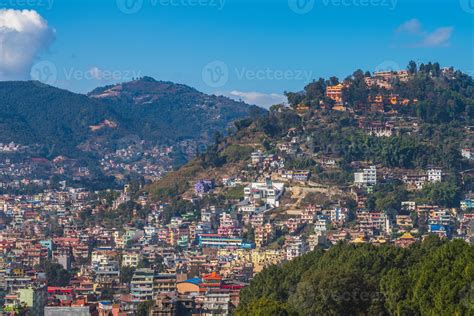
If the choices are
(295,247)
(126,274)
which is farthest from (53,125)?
(126,274)

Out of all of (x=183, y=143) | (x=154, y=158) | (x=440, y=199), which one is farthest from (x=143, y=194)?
(x=183, y=143)

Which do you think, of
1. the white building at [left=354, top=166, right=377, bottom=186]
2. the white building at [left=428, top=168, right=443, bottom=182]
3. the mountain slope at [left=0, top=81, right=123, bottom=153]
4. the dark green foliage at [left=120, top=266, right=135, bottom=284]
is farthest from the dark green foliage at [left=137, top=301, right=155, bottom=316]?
the mountain slope at [left=0, top=81, right=123, bottom=153]

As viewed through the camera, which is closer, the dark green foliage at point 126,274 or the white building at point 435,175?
the dark green foliage at point 126,274

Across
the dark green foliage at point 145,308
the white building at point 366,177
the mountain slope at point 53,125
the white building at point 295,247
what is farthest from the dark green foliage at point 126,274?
the mountain slope at point 53,125

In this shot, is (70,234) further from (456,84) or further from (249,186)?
(456,84)

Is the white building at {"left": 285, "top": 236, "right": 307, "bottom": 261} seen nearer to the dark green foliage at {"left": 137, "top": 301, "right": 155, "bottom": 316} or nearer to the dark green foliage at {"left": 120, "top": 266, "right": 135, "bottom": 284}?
the dark green foliage at {"left": 120, "top": 266, "right": 135, "bottom": 284}

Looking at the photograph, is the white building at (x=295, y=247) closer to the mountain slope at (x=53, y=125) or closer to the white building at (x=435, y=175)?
the white building at (x=435, y=175)

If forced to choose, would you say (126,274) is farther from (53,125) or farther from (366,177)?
(53,125)

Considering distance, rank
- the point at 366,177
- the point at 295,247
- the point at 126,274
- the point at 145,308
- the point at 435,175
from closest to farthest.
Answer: the point at 145,308, the point at 126,274, the point at 295,247, the point at 435,175, the point at 366,177
